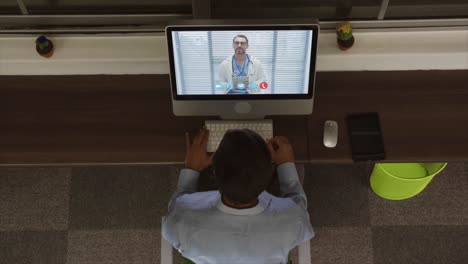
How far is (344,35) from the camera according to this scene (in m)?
2.24

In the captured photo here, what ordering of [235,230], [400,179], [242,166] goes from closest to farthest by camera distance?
[242,166] < [235,230] < [400,179]

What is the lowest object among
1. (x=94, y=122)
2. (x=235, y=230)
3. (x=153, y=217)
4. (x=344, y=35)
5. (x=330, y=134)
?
(x=235, y=230)

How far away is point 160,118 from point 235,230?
67 centimetres

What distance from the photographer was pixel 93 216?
286 centimetres

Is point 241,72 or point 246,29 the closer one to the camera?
point 246,29

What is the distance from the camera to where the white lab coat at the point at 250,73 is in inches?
73.6

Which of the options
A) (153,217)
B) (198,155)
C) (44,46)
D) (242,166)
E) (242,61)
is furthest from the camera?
(153,217)

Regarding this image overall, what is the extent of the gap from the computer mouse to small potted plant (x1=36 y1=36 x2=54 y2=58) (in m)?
1.33

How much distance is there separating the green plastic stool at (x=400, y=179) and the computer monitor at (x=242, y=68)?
88 cm

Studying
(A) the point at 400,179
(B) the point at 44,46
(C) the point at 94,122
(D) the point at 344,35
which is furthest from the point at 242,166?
(A) the point at 400,179

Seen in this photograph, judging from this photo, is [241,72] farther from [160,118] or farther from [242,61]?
[160,118]

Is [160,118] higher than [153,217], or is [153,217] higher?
[160,118]

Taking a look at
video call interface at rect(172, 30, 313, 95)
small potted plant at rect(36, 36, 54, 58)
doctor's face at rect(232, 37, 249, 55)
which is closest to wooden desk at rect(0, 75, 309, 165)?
small potted plant at rect(36, 36, 54, 58)

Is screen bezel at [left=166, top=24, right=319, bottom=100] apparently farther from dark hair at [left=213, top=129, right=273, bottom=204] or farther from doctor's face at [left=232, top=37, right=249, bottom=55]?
dark hair at [left=213, top=129, right=273, bottom=204]
